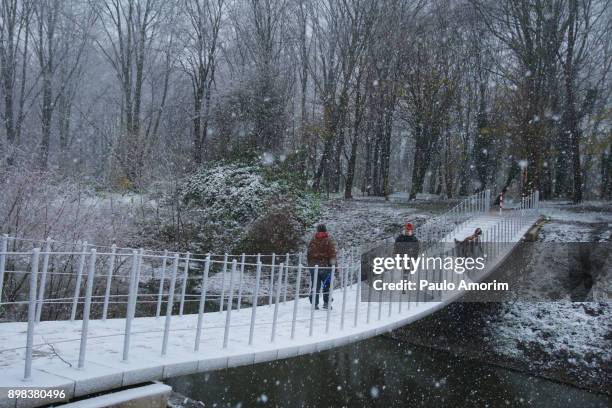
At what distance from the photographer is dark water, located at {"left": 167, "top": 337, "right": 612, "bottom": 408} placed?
10.2 metres

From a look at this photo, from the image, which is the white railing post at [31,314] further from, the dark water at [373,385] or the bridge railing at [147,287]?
the dark water at [373,385]

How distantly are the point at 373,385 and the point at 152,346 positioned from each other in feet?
21.4

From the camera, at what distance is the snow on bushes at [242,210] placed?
20344 mm

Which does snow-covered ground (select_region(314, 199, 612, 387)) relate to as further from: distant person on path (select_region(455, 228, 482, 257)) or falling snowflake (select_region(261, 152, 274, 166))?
falling snowflake (select_region(261, 152, 274, 166))

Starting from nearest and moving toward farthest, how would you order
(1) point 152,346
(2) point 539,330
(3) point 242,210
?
(1) point 152,346 < (2) point 539,330 < (3) point 242,210

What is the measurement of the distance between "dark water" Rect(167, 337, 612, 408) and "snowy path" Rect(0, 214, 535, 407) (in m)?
1.61

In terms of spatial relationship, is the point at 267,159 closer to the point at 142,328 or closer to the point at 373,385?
the point at 373,385

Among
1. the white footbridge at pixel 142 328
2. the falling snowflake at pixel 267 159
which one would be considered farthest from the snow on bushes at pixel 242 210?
the white footbridge at pixel 142 328

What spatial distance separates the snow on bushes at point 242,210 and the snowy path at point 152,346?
10211mm

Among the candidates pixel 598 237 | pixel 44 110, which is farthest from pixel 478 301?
Result: pixel 44 110

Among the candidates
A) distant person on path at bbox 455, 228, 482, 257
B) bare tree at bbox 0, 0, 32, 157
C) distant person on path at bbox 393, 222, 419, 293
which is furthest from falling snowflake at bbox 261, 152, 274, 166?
distant person on path at bbox 393, 222, 419, 293

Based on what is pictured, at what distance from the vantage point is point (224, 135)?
23.9 meters

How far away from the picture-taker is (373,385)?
1116 cm

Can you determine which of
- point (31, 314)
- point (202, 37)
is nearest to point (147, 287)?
point (31, 314)
